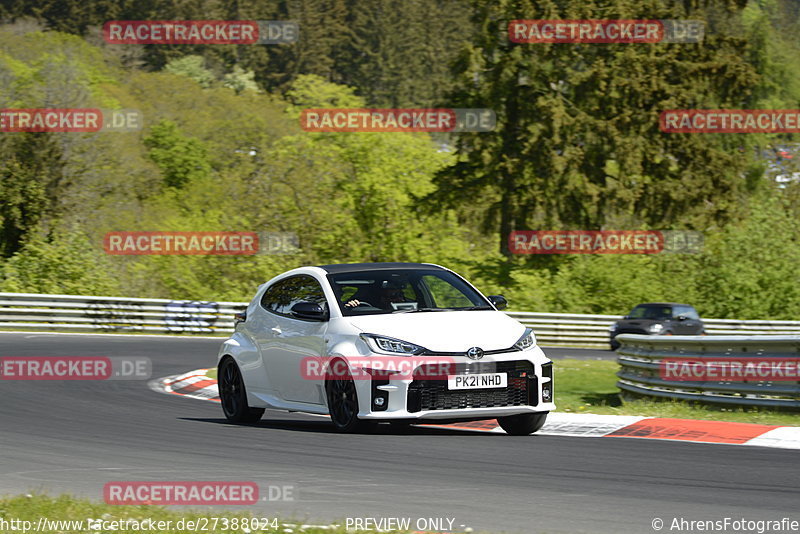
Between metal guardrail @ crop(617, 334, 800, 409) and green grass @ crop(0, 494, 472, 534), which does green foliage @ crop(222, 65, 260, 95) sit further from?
green grass @ crop(0, 494, 472, 534)

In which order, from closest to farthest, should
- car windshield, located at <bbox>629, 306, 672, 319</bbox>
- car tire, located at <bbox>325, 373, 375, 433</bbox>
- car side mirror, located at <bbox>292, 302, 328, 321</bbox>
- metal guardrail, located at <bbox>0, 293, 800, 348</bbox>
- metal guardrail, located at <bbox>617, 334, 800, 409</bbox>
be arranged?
car tire, located at <bbox>325, 373, 375, 433</bbox> < car side mirror, located at <bbox>292, 302, 328, 321</bbox> < metal guardrail, located at <bbox>617, 334, 800, 409</bbox> < metal guardrail, located at <bbox>0, 293, 800, 348</bbox> < car windshield, located at <bbox>629, 306, 672, 319</bbox>

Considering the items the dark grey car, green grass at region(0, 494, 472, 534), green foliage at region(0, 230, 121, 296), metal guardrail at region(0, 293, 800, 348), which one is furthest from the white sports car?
green foliage at region(0, 230, 121, 296)

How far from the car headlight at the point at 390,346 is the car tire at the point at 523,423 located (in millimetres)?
1262

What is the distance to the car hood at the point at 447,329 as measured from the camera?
10.8m

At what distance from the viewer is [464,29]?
433ft

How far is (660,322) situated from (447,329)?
2471 cm

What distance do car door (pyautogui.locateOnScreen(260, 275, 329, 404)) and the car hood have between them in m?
0.61

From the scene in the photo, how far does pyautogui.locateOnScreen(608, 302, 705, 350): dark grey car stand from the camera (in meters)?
34.4

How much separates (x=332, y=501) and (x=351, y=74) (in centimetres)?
11363

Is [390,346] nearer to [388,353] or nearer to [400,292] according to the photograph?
[388,353]

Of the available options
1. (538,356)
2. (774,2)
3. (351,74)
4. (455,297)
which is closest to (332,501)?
(538,356)

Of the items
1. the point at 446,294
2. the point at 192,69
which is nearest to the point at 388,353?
the point at 446,294

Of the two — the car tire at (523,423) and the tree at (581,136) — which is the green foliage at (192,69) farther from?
the car tire at (523,423)

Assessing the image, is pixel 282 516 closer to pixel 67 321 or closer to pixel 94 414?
pixel 94 414
